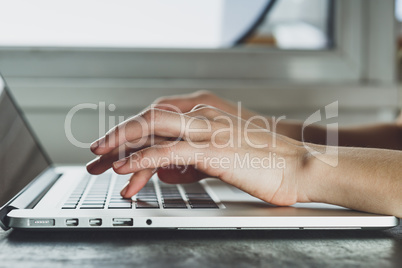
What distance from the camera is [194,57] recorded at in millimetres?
1254

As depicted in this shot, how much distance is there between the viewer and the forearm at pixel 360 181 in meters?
0.53

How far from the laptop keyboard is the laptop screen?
2.9 inches

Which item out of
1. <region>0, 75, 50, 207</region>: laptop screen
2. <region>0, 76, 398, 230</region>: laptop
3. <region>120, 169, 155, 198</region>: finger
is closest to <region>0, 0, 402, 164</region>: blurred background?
<region>0, 75, 50, 207</region>: laptop screen

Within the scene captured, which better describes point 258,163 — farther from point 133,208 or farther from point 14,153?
point 14,153

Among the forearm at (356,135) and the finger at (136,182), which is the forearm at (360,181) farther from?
the forearm at (356,135)

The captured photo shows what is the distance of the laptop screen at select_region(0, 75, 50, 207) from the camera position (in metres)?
0.59

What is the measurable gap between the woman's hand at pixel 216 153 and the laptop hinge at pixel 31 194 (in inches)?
4.1

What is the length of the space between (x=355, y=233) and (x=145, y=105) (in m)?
0.73

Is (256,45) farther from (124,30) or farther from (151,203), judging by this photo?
(151,203)

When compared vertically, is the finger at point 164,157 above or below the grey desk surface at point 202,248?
above

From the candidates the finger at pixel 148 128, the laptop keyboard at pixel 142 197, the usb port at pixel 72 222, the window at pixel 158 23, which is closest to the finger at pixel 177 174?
the laptop keyboard at pixel 142 197

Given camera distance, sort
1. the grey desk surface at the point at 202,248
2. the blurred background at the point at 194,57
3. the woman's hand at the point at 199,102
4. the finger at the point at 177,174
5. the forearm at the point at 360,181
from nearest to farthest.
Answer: the grey desk surface at the point at 202,248, the forearm at the point at 360,181, the finger at the point at 177,174, the woman's hand at the point at 199,102, the blurred background at the point at 194,57

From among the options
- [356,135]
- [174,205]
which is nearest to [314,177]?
[174,205]

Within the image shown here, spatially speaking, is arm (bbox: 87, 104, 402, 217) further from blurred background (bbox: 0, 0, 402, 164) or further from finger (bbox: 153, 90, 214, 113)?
blurred background (bbox: 0, 0, 402, 164)
